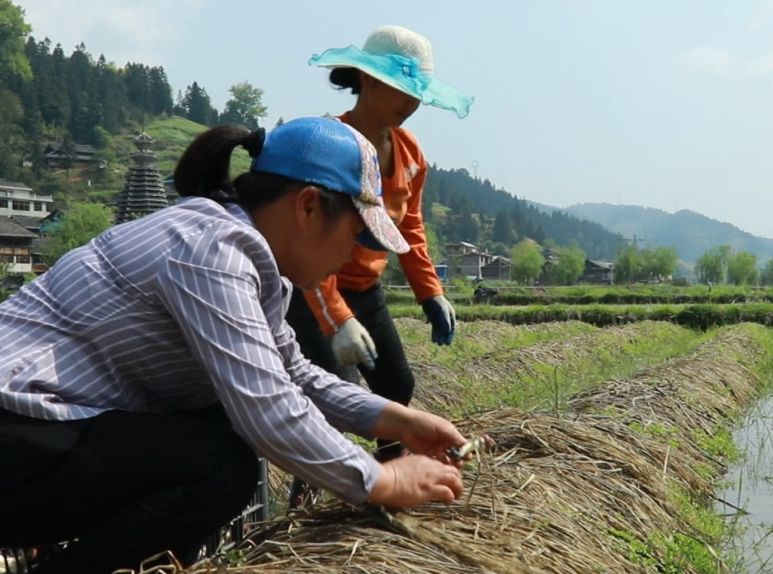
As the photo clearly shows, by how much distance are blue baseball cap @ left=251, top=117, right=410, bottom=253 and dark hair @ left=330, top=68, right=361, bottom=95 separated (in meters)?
1.13

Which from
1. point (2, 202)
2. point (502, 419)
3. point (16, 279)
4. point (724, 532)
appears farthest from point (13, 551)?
point (2, 202)

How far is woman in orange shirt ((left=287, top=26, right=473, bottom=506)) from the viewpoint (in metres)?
2.81

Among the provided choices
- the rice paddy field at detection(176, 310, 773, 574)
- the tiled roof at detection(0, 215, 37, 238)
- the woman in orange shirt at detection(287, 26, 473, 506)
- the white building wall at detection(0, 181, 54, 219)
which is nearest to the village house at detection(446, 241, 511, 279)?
the white building wall at detection(0, 181, 54, 219)

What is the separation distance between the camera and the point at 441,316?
10.9 ft

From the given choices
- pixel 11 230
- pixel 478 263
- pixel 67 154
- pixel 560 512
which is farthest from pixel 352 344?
pixel 478 263

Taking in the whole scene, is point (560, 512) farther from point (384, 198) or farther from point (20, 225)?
point (20, 225)

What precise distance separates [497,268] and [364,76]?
294 feet

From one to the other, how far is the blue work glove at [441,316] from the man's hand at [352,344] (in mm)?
566

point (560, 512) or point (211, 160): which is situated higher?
point (211, 160)

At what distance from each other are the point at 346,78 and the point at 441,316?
2.90 ft

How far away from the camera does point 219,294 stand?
1.70 m

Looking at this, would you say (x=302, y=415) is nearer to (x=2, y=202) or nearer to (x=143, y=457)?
(x=143, y=457)

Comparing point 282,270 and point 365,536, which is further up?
point 282,270

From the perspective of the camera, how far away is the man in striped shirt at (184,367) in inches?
68.0
